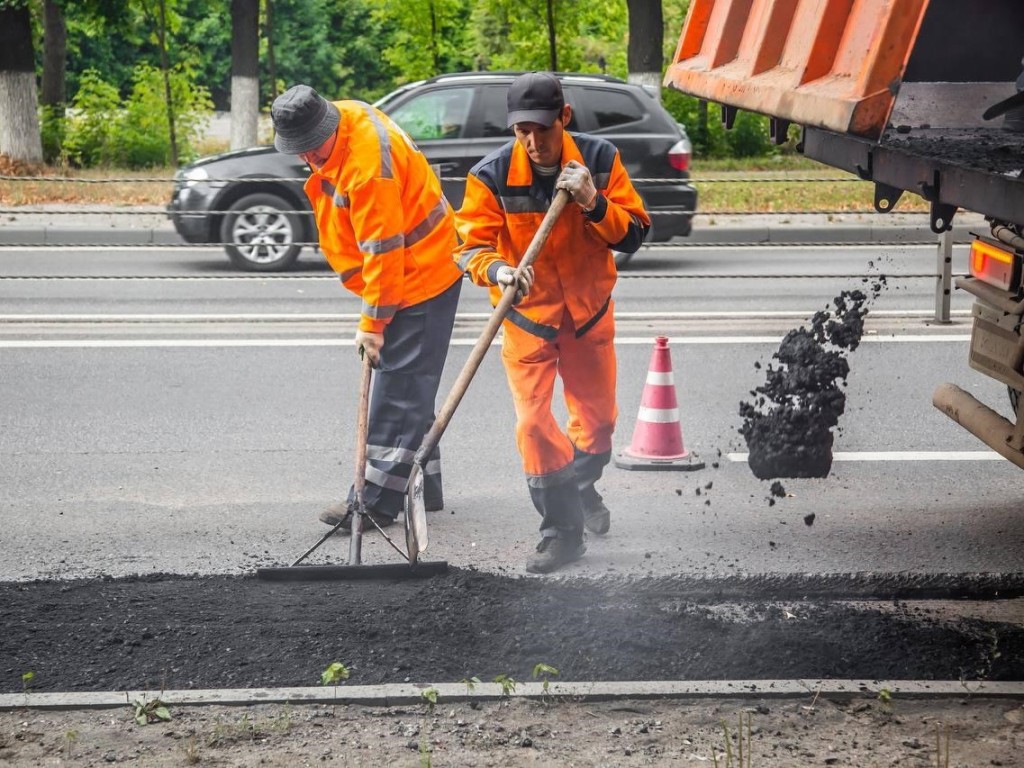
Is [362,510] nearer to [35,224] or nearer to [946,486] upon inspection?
[946,486]

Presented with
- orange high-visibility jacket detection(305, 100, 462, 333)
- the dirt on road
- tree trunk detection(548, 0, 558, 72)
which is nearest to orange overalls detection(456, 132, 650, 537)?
orange high-visibility jacket detection(305, 100, 462, 333)

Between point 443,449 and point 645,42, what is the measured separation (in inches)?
534

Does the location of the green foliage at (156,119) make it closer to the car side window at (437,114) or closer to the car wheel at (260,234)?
the car wheel at (260,234)

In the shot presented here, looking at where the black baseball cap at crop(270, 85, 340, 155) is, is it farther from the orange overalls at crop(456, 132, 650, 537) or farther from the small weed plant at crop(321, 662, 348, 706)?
the small weed plant at crop(321, 662, 348, 706)

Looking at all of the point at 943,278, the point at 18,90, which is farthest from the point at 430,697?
the point at 18,90

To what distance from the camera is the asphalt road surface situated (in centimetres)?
546

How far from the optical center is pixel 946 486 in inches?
247

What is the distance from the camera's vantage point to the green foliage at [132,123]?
68.4 feet

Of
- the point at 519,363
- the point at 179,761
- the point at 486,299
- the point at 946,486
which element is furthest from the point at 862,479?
the point at 486,299

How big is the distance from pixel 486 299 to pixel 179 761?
26.0ft

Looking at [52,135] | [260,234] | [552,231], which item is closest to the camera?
[552,231]

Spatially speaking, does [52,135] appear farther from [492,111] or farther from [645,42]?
[492,111]

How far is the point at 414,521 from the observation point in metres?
4.77

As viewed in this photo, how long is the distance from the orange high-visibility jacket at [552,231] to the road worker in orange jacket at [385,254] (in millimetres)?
409
